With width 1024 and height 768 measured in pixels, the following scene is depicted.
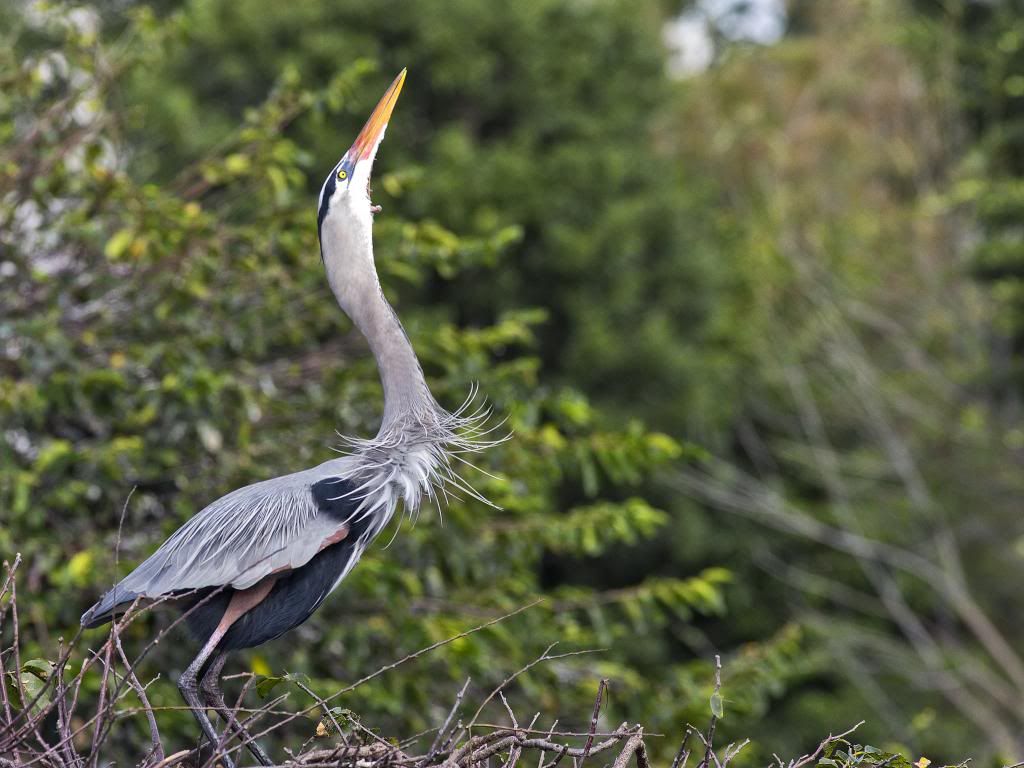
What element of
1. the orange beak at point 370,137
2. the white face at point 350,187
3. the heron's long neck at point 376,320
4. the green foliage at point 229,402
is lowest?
the green foliage at point 229,402

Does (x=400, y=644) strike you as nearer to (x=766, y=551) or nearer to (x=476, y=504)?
(x=476, y=504)

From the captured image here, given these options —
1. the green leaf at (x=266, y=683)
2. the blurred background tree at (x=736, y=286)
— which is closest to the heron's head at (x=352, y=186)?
the green leaf at (x=266, y=683)

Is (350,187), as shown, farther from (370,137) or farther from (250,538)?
(250,538)

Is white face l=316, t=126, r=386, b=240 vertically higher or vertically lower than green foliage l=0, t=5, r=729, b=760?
higher

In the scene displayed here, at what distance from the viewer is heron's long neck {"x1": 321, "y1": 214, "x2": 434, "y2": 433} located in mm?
4320

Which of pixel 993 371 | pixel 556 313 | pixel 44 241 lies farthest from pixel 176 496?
pixel 993 371

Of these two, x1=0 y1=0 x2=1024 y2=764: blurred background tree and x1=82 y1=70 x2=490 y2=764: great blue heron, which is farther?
x1=0 y1=0 x2=1024 y2=764: blurred background tree

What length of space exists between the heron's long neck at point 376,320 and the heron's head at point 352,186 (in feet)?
0.15

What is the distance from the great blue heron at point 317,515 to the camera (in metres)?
4.04

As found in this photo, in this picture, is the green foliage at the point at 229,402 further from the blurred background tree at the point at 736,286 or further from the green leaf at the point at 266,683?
the green leaf at the point at 266,683

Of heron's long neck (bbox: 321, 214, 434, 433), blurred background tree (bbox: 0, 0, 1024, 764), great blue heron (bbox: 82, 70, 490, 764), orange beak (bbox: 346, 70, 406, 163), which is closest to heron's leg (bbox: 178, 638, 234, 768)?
great blue heron (bbox: 82, 70, 490, 764)

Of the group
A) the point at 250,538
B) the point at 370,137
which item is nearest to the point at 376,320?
the point at 370,137

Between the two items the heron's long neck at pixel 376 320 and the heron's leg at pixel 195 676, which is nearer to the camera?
the heron's leg at pixel 195 676

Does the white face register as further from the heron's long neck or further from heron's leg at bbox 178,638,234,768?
heron's leg at bbox 178,638,234,768
